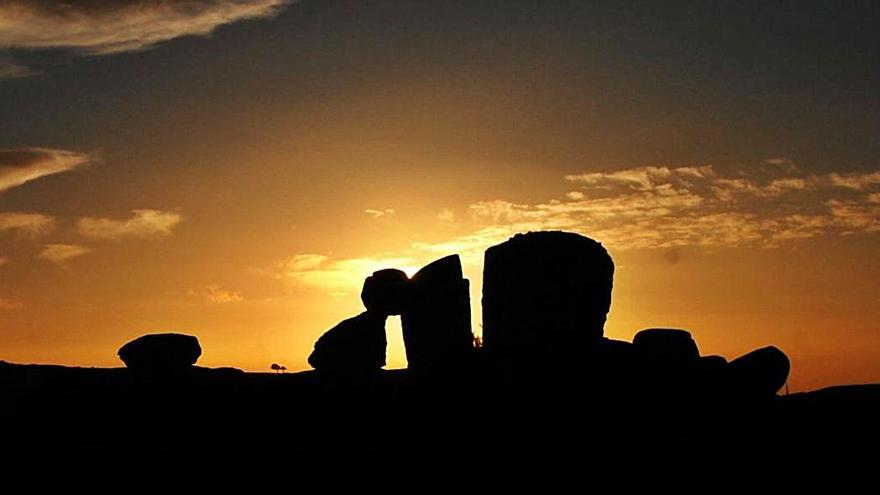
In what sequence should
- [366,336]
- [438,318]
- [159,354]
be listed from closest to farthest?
1. [438,318]
2. [366,336]
3. [159,354]

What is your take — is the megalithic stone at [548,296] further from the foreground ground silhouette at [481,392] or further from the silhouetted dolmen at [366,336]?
the silhouetted dolmen at [366,336]

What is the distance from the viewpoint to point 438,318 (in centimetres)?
4225

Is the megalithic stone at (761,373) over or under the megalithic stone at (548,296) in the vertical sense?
under

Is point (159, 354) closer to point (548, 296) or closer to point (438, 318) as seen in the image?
point (438, 318)

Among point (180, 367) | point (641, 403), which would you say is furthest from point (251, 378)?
point (641, 403)

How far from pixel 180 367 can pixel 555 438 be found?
49.1 ft

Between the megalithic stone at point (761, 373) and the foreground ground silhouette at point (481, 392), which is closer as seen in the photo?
the foreground ground silhouette at point (481, 392)

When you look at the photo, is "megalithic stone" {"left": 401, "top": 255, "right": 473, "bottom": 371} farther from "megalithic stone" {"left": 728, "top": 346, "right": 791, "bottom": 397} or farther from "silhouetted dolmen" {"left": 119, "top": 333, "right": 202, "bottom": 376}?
"megalithic stone" {"left": 728, "top": 346, "right": 791, "bottom": 397}

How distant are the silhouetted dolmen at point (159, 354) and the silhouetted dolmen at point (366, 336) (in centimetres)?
483

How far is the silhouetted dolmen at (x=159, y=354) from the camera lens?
→ 43844mm

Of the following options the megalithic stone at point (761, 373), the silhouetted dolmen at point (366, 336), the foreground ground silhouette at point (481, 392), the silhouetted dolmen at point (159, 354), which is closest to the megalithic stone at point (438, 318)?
the foreground ground silhouette at point (481, 392)

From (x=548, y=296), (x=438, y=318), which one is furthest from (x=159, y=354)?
(x=548, y=296)

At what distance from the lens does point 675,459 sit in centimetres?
3519

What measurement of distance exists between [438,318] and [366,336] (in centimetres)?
274
